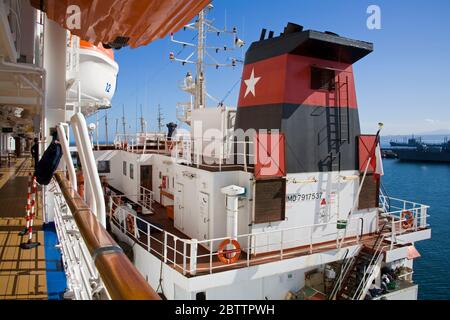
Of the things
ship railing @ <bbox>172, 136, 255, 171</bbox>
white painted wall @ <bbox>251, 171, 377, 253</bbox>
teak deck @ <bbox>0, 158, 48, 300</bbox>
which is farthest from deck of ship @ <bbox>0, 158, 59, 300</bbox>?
white painted wall @ <bbox>251, 171, 377, 253</bbox>

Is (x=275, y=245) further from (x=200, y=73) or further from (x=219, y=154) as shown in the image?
(x=200, y=73)

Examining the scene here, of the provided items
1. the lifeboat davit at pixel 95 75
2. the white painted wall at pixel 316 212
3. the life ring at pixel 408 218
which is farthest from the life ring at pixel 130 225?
the lifeboat davit at pixel 95 75

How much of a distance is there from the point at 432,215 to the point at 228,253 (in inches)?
1264

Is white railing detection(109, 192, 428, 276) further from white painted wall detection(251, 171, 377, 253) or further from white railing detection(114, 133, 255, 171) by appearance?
white railing detection(114, 133, 255, 171)

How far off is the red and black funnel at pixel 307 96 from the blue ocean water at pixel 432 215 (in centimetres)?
930

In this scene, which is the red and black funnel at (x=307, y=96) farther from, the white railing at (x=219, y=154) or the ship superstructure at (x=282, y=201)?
the white railing at (x=219, y=154)

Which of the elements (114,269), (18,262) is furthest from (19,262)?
(114,269)

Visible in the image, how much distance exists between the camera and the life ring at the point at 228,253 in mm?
6707

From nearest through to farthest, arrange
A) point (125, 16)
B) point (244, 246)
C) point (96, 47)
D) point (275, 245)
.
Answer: point (125, 16) → point (244, 246) → point (275, 245) → point (96, 47)

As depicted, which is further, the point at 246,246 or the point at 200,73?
the point at 200,73

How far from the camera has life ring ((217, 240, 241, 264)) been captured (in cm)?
671

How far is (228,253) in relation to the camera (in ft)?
22.1

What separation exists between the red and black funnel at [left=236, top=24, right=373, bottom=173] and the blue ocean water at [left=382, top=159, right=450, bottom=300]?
9.30m

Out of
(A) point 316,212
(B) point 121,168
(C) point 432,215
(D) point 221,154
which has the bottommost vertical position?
(C) point 432,215
